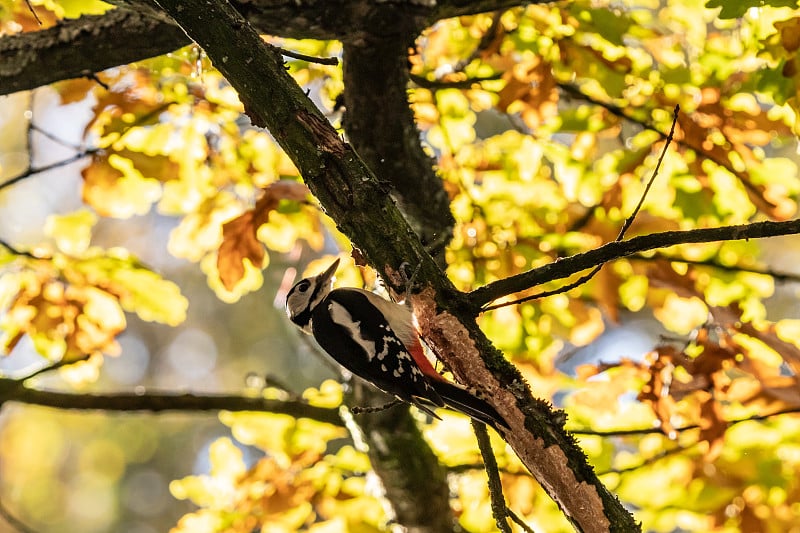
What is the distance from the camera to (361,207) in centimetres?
153

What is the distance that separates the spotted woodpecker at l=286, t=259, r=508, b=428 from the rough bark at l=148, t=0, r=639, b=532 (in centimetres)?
12

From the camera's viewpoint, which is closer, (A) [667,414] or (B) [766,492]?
(A) [667,414]

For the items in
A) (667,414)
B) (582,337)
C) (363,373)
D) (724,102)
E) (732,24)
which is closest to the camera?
(363,373)

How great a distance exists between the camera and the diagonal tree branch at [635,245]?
4.72 feet

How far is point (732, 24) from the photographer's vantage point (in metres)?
3.47

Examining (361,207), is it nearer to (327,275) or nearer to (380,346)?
(380,346)

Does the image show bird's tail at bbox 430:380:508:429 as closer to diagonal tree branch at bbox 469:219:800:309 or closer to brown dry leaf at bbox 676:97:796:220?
diagonal tree branch at bbox 469:219:800:309

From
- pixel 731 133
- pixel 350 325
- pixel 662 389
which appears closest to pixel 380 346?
pixel 350 325

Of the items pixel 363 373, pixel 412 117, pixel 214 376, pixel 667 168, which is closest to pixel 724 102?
pixel 667 168

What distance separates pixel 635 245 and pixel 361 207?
548mm

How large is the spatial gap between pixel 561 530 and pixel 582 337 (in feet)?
2.63

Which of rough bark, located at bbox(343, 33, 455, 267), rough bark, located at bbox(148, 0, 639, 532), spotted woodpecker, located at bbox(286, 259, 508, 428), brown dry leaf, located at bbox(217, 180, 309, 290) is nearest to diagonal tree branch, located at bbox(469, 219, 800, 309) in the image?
rough bark, located at bbox(148, 0, 639, 532)

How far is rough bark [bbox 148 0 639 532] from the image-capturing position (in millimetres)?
1514

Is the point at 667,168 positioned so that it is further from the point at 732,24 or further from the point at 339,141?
the point at 339,141
